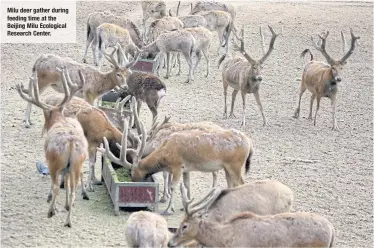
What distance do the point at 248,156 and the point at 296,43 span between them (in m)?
13.4

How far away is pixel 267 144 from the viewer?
49.2 ft

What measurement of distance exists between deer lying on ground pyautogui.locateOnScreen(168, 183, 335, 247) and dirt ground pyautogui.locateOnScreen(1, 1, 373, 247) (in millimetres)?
1510

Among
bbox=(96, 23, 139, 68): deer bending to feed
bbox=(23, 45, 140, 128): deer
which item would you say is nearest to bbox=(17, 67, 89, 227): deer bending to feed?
bbox=(23, 45, 140, 128): deer

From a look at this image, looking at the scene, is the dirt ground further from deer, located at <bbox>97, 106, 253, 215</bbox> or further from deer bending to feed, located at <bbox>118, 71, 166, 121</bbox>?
deer, located at <bbox>97, 106, 253, 215</bbox>

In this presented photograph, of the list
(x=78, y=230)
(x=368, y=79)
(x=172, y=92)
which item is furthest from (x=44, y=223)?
(x=368, y=79)

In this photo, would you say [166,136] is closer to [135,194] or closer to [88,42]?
[135,194]

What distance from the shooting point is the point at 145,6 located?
81.2 feet

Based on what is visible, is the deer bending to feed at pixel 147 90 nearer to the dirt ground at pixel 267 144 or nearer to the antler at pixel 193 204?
the dirt ground at pixel 267 144

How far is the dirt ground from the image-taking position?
1085 cm

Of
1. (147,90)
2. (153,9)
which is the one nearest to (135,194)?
(147,90)

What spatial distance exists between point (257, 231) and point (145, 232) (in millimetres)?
1243

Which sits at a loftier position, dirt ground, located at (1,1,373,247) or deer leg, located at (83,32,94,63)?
deer leg, located at (83,32,94,63)

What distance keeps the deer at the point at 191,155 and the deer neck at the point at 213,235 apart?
2020 millimetres

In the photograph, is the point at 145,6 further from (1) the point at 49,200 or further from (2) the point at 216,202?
(2) the point at 216,202
